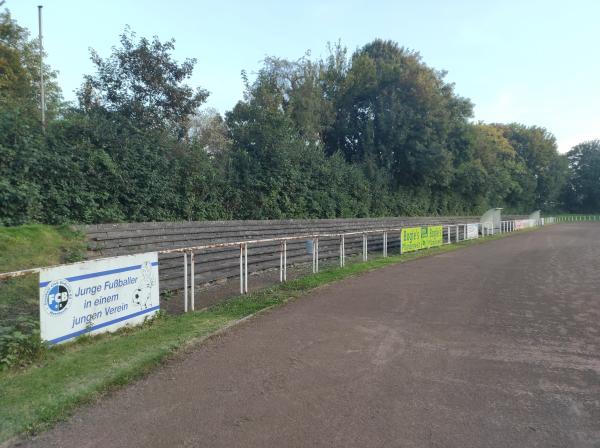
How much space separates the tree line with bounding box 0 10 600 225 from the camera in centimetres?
956

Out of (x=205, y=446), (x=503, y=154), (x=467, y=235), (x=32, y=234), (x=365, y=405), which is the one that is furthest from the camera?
(x=503, y=154)

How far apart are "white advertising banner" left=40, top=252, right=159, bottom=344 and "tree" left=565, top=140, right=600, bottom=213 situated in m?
104

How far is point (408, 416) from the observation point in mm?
3705

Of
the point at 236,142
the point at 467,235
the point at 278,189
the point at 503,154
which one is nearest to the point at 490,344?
the point at 278,189

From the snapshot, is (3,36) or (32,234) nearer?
(32,234)

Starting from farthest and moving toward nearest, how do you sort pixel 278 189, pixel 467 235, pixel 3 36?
pixel 467 235, pixel 3 36, pixel 278 189

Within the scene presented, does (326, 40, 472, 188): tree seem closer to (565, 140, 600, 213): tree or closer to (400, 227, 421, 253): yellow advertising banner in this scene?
(400, 227, 421, 253): yellow advertising banner

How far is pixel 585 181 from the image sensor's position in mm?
92750

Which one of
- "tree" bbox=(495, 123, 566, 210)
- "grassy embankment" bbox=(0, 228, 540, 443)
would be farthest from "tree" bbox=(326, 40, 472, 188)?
"tree" bbox=(495, 123, 566, 210)

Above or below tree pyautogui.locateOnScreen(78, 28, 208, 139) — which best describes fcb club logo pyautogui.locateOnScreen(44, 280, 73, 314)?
below

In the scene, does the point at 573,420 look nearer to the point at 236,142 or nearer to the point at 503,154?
the point at 236,142

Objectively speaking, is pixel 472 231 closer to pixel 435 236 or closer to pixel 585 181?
pixel 435 236

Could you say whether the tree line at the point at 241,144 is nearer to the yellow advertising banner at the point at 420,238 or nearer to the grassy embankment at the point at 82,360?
the grassy embankment at the point at 82,360

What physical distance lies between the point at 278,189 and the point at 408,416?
13.9 m
